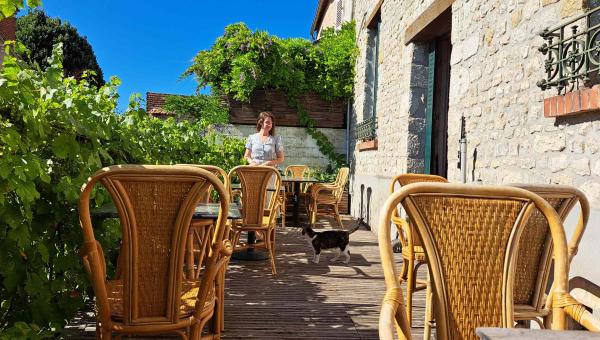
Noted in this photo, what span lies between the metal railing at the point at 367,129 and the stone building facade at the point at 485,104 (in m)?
0.17

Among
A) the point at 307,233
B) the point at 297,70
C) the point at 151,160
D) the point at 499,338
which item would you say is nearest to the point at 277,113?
the point at 297,70

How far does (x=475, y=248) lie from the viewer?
4.72 feet

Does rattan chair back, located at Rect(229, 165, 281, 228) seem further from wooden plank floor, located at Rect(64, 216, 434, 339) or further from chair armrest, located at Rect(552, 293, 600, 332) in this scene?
chair armrest, located at Rect(552, 293, 600, 332)

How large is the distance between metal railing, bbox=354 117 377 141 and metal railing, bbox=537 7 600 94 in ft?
15.7

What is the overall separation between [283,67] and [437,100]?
4.40 m

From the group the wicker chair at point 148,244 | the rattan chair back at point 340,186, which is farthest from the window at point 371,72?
the wicker chair at point 148,244

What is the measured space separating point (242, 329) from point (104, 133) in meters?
1.43

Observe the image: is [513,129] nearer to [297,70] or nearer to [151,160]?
[151,160]

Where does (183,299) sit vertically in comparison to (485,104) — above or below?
below

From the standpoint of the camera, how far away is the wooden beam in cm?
495

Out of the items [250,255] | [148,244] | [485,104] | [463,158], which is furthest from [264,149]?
[148,244]

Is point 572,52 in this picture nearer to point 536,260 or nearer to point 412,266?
point 536,260

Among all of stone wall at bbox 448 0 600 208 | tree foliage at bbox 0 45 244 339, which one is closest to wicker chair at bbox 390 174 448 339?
stone wall at bbox 448 0 600 208

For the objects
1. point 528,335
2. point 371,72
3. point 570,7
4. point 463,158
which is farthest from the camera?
point 371,72
